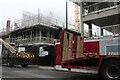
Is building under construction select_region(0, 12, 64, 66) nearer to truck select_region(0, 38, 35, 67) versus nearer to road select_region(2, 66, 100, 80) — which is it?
truck select_region(0, 38, 35, 67)

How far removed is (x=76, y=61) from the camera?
13.4m

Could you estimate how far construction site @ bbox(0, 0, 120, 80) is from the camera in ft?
41.5

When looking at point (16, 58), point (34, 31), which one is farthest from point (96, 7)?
point (34, 31)

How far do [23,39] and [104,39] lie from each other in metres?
27.9

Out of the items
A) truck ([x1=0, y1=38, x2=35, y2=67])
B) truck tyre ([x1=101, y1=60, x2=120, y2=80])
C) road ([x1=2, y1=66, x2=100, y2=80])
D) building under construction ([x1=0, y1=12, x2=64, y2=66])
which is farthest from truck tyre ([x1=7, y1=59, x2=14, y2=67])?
truck tyre ([x1=101, y1=60, x2=120, y2=80])

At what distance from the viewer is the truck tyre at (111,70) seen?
37.4ft

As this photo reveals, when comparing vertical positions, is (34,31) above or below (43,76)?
above

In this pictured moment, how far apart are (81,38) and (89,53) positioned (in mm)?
1056

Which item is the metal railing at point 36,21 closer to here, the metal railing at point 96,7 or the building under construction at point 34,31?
the building under construction at point 34,31

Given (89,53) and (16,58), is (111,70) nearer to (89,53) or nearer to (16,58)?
(89,53)

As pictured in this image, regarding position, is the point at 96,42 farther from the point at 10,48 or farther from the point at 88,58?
the point at 10,48

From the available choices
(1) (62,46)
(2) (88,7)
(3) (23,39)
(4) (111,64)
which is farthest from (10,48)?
(4) (111,64)

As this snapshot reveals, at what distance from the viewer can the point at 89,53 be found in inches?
526

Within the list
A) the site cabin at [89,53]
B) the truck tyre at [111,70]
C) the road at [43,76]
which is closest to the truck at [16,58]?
the road at [43,76]
